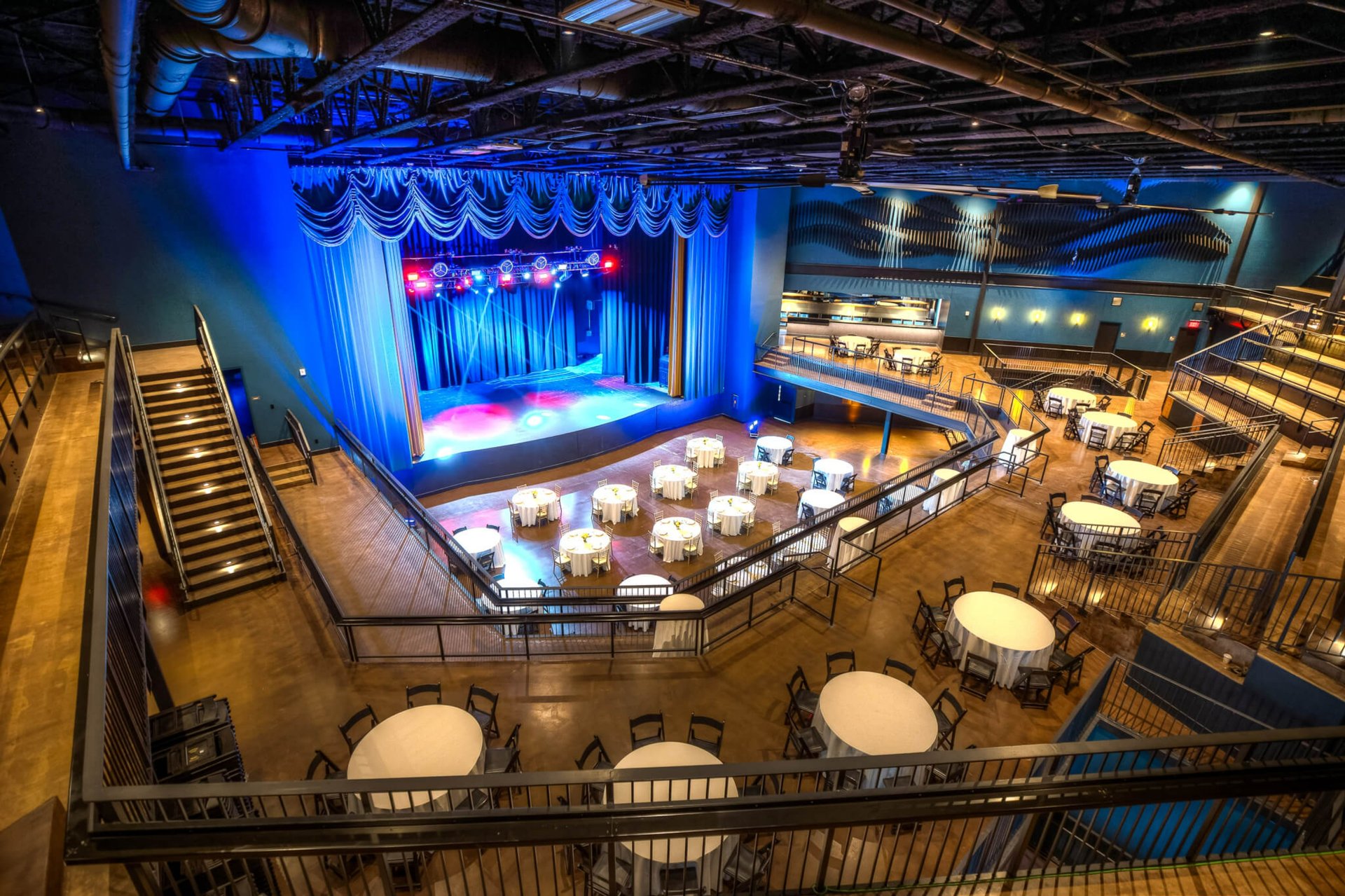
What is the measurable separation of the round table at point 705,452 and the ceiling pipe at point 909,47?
1327cm

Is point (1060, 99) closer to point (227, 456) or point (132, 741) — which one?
point (132, 741)

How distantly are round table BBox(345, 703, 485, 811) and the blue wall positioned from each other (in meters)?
10.3

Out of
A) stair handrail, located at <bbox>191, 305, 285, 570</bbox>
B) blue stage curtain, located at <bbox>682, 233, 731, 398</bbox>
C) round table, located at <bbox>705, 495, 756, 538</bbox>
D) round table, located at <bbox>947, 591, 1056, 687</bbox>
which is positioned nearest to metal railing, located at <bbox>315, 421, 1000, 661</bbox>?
round table, located at <bbox>947, 591, 1056, 687</bbox>

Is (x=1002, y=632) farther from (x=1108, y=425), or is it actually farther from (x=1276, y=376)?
(x=1276, y=376)

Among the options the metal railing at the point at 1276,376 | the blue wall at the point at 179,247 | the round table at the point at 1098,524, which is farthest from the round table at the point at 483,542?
the metal railing at the point at 1276,376

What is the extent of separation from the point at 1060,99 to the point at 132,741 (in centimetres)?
832

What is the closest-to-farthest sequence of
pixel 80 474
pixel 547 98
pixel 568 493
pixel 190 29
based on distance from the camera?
pixel 190 29 → pixel 80 474 → pixel 547 98 → pixel 568 493

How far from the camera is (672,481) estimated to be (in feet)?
53.1

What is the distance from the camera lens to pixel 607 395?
21.9 metres

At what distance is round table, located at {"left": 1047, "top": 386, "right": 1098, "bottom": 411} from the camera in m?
15.5

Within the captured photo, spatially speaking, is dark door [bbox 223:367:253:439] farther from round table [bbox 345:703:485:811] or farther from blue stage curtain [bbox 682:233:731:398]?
blue stage curtain [bbox 682:233:731:398]

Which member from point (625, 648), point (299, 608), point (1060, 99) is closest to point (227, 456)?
point (299, 608)

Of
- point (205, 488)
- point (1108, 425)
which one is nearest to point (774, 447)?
point (1108, 425)

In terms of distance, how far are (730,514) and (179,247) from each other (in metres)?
12.2
